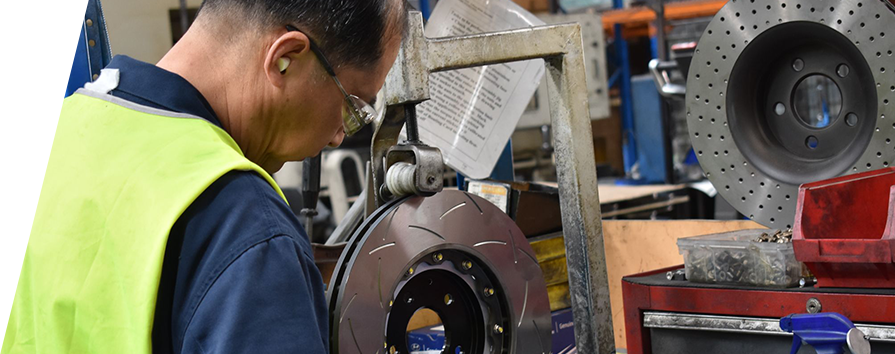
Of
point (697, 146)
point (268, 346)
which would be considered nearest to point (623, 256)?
point (697, 146)

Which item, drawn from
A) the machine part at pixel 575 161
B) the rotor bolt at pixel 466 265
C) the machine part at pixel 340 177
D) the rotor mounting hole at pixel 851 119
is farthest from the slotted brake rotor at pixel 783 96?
the machine part at pixel 340 177

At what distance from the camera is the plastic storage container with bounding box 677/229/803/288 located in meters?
1.03

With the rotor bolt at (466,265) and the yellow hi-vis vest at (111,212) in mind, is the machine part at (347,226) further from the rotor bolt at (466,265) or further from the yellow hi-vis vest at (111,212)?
the yellow hi-vis vest at (111,212)

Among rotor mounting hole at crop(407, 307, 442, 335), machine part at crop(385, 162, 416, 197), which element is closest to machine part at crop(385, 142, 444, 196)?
machine part at crop(385, 162, 416, 197)

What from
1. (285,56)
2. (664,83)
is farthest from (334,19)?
(664,83)

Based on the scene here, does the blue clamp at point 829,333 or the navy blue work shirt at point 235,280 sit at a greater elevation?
the navy blue work shirt at point 235,280

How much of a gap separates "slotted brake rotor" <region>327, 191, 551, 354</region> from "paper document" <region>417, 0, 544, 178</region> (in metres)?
0.61

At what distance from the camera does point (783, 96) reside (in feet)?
4.33

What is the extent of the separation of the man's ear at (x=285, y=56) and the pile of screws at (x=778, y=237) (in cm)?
67

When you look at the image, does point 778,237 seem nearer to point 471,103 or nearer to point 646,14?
point 471,103

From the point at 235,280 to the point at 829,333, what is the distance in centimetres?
62

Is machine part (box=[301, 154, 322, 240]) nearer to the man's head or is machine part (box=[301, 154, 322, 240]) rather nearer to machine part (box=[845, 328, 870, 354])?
the man's head

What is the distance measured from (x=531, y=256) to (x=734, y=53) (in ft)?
1.53

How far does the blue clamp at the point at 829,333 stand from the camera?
869 millimetres
